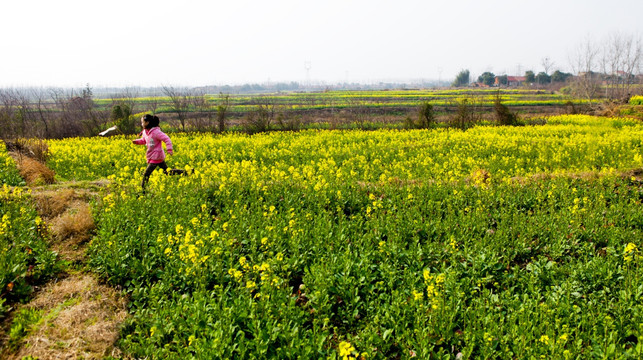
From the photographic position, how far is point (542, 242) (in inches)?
246

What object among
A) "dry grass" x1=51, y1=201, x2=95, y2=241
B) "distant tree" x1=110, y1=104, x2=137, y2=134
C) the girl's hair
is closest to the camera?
"dry grass" x1=51, y1=201, x2=95, y2=241

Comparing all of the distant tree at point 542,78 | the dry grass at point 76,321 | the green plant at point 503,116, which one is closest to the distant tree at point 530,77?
the distant tree at point 542,78

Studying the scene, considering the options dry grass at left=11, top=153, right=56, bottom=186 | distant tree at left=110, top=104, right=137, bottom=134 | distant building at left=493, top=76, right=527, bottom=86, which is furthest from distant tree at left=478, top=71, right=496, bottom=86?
dry grass at left=11, top=153, right=56, bottom=186

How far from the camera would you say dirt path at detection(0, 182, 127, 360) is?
414cm

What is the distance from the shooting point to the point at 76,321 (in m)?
4.58

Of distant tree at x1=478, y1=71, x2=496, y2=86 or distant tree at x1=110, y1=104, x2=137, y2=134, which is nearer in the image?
distant tree at x1=110, y1=104, x2=137, y2=134

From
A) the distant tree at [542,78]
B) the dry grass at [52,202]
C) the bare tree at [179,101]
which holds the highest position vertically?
the distant tree at [542,78]

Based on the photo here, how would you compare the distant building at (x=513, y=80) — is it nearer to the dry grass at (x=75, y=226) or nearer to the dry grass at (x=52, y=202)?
the dry grass at (x=52, y=202)

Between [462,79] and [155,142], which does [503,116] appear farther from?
[462,79]

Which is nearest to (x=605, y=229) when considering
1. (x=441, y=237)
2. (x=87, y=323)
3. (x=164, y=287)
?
(x=441, y=237)

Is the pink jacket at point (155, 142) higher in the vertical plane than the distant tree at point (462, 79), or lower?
lower

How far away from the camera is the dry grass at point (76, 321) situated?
4113mm

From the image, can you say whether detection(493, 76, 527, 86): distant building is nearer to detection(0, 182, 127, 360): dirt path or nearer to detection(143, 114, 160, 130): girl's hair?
detection(143, 114, 160, 130): girl's hair

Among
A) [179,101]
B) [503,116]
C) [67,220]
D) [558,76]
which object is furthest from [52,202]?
[558,76]
